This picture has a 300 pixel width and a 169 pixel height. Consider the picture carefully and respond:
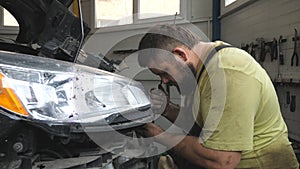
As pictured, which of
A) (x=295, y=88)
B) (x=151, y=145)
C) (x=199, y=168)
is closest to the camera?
(x=151, y=145)

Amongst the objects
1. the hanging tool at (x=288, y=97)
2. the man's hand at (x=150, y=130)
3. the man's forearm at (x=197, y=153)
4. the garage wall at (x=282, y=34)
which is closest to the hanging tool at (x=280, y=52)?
the garage wall at (x=282, y=34)

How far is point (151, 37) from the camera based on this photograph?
1.59 m

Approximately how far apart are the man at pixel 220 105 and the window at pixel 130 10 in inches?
107

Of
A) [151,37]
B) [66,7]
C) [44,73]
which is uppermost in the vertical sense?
[66,7]

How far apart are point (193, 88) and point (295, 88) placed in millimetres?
772

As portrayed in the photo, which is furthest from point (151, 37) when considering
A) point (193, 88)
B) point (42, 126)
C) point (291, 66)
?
point (291, 66)

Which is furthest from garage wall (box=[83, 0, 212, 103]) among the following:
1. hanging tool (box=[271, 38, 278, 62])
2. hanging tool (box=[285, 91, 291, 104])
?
hanging tool (box=[285, 91, 291, 104])

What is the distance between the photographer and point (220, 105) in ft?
4.78

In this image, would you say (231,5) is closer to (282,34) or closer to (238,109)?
(282,34)

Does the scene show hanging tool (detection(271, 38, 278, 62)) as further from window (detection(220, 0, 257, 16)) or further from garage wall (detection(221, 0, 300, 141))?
window (detection(220, 0, 257, 16))

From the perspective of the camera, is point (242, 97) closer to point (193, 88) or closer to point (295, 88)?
point (193, 88)

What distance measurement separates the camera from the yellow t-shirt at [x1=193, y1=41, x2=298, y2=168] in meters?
1.43

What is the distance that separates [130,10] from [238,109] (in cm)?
369

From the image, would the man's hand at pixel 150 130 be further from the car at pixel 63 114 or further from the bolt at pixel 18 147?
the bolt at pixel 18 147
